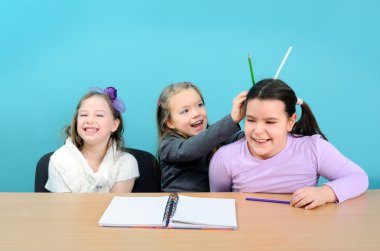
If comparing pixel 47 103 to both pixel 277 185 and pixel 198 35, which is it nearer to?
pixel 198 35

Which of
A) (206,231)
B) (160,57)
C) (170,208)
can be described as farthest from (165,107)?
(206,231)

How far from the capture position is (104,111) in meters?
1.78

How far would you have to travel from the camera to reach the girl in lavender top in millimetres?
1316

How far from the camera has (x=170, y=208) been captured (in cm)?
116

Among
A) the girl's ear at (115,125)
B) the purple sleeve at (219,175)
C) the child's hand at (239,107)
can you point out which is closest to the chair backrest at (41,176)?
the girl's ear at (115,125)

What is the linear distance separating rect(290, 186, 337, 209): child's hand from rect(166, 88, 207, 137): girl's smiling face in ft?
1.91

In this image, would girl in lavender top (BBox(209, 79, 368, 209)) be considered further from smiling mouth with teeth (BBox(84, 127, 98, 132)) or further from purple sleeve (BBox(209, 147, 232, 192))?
smiling mouth with teeth (BBox(84, 127, 98, 132))

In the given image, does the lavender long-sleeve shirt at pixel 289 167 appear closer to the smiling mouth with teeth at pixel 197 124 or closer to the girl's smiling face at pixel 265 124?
the girl's smiling face at pixel 265 124

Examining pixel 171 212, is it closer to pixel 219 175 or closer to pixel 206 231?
pixel 206 231

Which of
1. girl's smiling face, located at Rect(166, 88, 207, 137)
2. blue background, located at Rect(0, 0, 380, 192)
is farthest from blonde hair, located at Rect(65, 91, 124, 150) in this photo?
blue background, located at Rect(0, 0, 380, 192)

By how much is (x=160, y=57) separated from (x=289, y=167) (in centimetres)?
107

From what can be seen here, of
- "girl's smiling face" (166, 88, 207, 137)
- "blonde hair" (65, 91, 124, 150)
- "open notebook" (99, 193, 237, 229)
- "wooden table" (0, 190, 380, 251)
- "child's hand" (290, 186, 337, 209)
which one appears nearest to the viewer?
"wooden table" (0, 190, 380, 251)

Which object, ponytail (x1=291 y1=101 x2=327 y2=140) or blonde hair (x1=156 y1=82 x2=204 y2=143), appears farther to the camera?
blonde hair (x1=156 y1=82 x2=204 y2=143)

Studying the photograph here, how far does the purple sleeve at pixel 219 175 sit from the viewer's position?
1.44m
